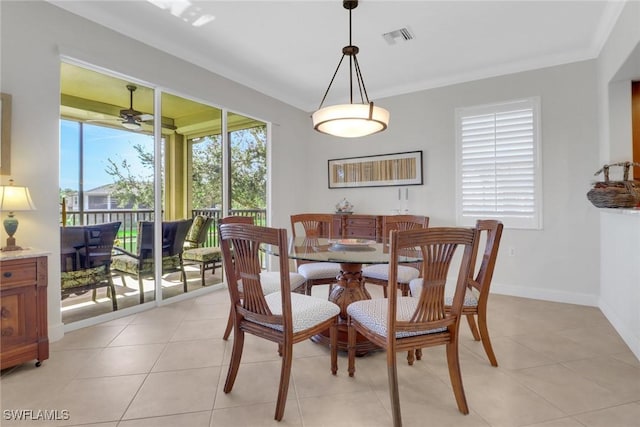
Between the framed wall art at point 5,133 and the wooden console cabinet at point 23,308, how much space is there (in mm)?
647

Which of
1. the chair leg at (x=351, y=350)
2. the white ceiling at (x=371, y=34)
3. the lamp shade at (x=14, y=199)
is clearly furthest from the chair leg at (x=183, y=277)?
the chair leg at (x=351, y=350)

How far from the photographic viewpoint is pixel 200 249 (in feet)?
13.0

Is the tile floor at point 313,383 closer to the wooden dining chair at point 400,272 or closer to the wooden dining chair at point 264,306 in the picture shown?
the wooden dining chair at point 264,306

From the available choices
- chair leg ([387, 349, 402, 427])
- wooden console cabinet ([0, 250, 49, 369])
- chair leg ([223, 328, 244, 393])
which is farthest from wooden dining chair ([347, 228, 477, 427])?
wooden console cabinet ([0, 250, 49, 369])

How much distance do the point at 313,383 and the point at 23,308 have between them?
1924 mm

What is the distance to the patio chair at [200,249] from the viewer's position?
3.84m

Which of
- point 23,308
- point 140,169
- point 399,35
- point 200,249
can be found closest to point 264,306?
point 23,308

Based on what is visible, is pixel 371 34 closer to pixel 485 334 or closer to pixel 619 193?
pixel 619 193

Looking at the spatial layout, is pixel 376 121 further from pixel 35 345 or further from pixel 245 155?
pixel 35 345

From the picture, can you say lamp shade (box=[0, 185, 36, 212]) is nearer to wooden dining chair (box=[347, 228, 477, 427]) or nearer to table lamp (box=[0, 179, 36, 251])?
table lamp (box=[0, 179, 36, 251])

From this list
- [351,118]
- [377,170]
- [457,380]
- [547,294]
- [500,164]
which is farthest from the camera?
[377,170]

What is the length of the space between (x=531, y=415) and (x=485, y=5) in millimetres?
2991

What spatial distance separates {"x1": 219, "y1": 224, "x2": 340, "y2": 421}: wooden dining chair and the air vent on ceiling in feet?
8.34

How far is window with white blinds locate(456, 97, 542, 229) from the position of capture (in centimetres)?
371
